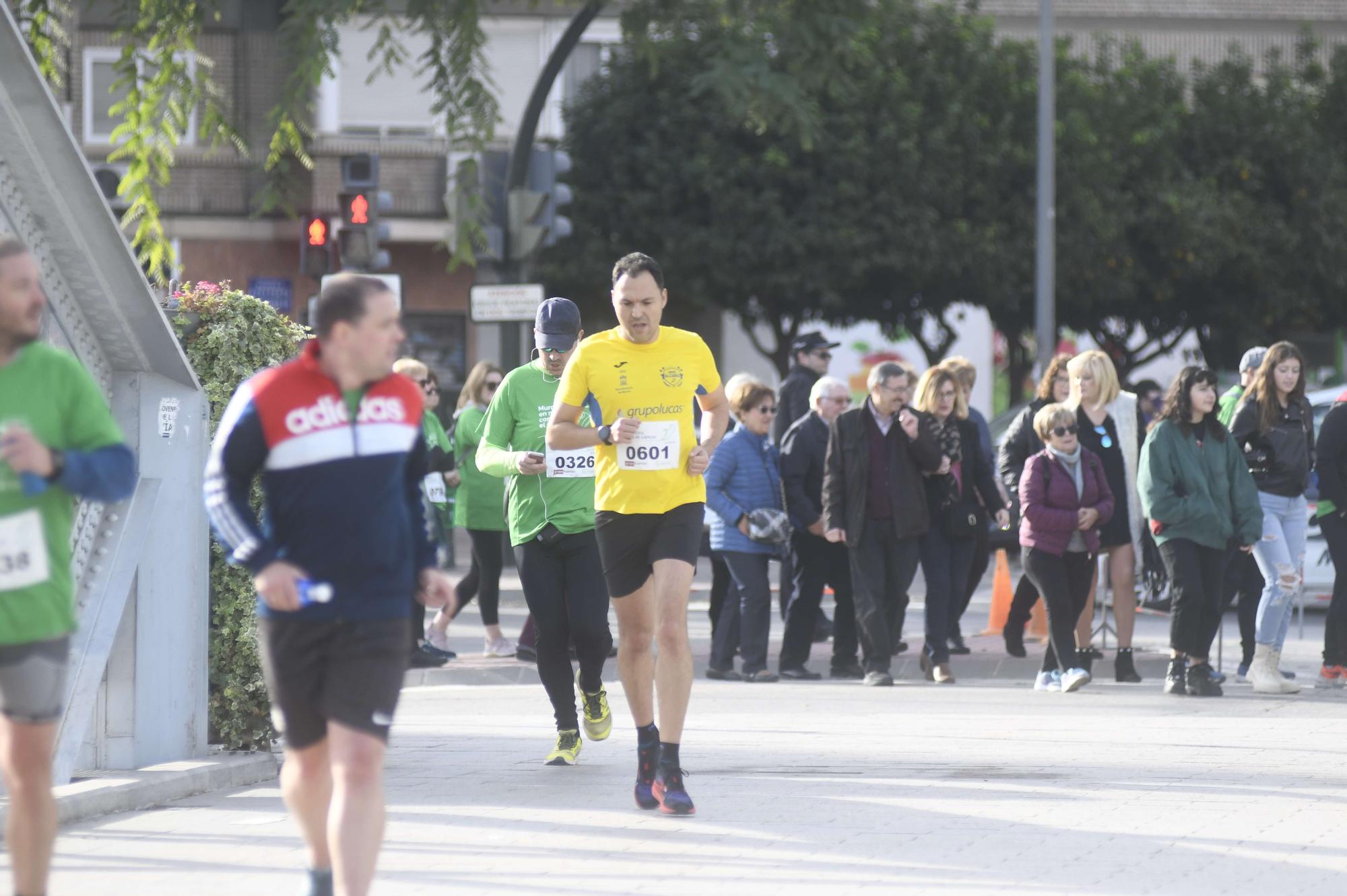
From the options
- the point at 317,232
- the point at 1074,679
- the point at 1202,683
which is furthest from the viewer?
the point at 317,232

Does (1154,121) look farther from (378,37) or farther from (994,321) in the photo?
(378,37)

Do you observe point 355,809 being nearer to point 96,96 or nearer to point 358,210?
point 358,210

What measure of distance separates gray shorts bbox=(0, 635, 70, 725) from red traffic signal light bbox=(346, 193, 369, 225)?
12221 mm

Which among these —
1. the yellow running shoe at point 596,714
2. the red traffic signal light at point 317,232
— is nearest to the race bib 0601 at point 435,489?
the red traffic signal light at point 317,232

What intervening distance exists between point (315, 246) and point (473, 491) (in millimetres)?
4650

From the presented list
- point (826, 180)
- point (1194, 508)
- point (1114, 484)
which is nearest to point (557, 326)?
point (1194, 508)

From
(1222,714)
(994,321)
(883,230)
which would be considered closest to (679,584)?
(1222,714)

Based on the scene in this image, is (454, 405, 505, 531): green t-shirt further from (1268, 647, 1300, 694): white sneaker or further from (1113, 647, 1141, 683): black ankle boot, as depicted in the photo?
(1268, 647, 1300, 694): white sneaker

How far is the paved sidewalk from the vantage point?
19.6ft

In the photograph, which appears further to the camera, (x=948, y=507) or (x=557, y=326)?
(x=948, y=507)

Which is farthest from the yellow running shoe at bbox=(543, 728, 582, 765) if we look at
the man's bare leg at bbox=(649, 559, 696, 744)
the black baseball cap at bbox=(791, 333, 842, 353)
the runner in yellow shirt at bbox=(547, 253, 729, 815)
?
the black baseball cap at bbox=(791, 333, 842, 353)

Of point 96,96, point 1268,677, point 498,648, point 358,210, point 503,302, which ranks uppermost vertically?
point 96,96

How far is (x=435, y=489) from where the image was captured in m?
13.0

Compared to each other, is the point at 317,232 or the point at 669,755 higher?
the point at 317,232
